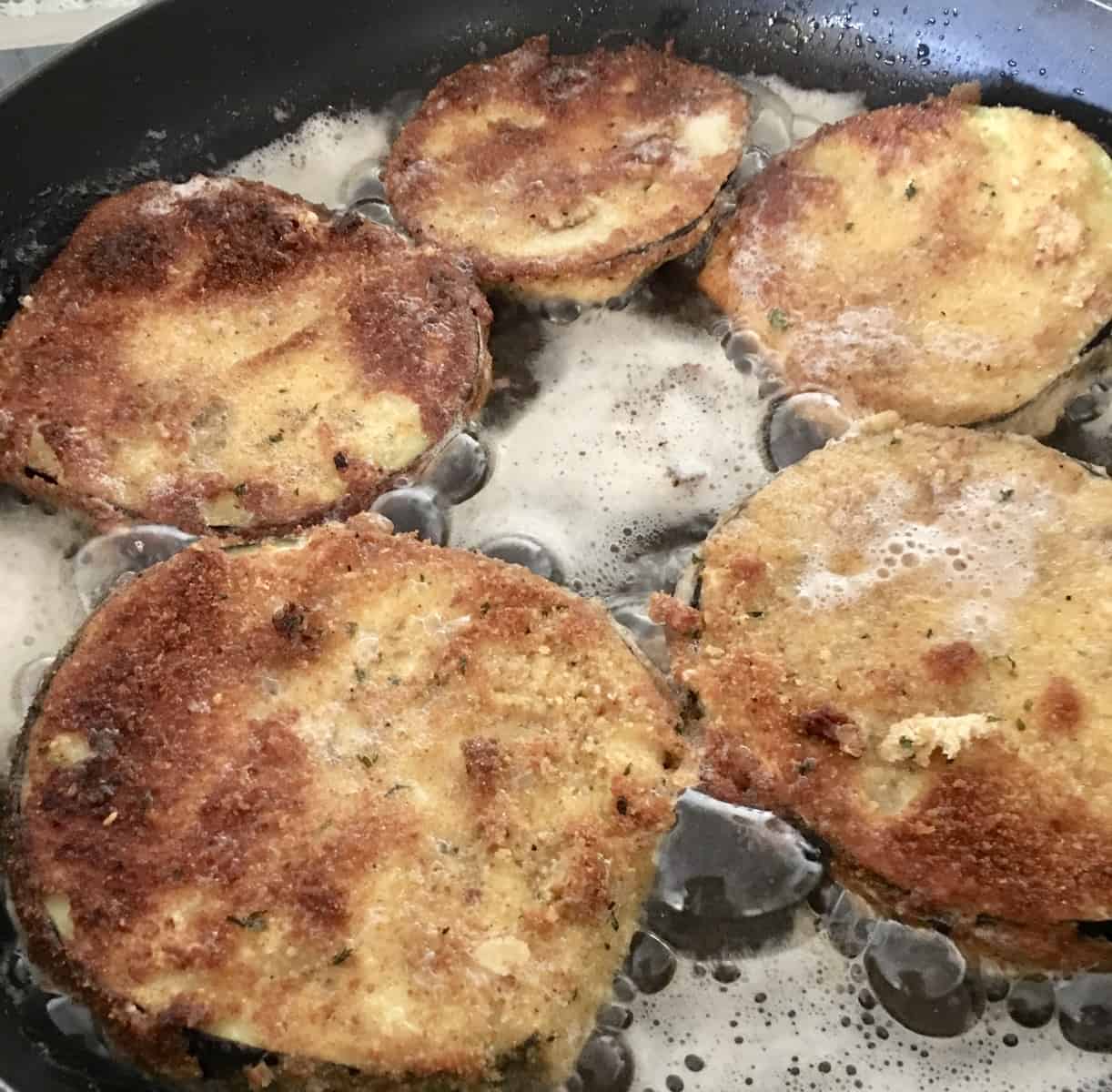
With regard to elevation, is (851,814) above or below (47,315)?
below

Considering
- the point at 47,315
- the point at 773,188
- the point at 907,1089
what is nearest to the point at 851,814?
the point at 907,1089

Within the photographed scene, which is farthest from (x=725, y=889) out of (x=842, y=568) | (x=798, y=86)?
(x=798, y=86)

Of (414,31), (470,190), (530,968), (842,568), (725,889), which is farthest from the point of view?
(414,31)

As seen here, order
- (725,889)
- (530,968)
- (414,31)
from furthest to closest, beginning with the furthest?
(414,31) → (725,889) → (530,968)

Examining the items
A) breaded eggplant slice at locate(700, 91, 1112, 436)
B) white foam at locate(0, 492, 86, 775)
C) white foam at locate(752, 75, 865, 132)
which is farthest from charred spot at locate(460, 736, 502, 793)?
white foam at locate(752, 75, 865, 132)

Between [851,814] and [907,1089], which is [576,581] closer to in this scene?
[851,814]

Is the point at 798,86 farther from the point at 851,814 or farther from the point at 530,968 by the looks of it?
the point at 530,968

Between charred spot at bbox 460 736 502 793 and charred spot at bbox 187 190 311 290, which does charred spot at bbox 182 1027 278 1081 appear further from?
charred spot at bbox 187 190 311 290

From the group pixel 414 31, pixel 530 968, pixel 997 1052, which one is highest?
pixel 414 31

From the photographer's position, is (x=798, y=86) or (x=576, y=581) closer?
(x=576, y=581)
